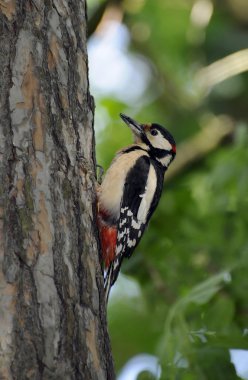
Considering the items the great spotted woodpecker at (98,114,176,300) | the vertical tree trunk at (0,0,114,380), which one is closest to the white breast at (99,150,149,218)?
the great spotted woodpecker at (98,114,176,300)

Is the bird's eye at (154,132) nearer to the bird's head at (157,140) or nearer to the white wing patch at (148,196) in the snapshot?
the bird's head at (157,140)

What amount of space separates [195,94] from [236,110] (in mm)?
1035

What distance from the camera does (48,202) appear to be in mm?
3344

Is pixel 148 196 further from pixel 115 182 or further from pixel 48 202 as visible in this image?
pixel 48 202

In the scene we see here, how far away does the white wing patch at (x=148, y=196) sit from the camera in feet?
17.0

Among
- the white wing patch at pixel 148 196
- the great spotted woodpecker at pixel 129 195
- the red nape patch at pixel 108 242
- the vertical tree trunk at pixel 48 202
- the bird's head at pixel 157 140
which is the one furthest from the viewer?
the bird's head at pixel 157 140

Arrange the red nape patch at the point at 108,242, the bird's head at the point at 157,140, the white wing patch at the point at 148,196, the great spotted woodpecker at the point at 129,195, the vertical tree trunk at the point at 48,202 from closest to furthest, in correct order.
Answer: the vertical tree trunk at the point at 48,202 → the red nape patch at the point at 108,242 → the great spotted woodpecker at the point at 129,195 → the white wing patch at the point at 148,196 → the bird's head at the point at 157,140

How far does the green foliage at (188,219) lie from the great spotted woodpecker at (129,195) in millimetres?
437

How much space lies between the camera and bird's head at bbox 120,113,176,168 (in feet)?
19.0

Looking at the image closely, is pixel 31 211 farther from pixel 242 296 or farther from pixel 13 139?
pixel 242 296

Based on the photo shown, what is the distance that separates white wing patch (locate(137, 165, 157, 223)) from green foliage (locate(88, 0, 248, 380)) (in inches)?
20.8

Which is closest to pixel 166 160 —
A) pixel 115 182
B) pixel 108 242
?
pixel 115 182

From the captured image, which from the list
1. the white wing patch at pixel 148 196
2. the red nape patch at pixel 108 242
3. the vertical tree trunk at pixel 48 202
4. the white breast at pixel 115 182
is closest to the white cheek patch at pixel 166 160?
the white breast at pixel 115 182

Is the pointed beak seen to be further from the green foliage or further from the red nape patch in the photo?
the red nape patch
